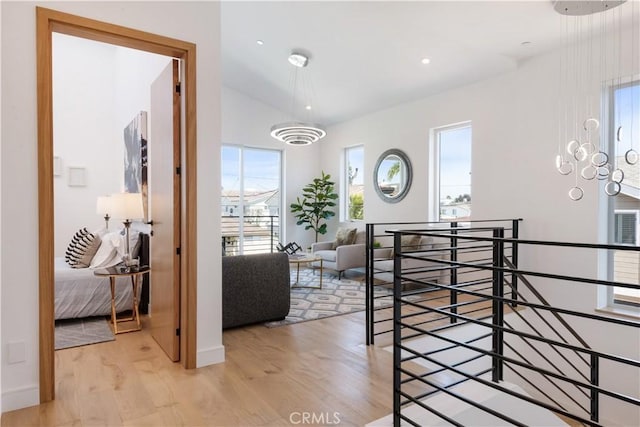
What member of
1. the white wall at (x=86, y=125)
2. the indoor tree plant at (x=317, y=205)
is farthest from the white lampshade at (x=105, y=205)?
the indoor tree plant at (x=317, y=205)

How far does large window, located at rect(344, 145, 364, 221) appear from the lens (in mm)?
7279

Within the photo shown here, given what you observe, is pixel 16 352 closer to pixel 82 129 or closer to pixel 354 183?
pixel 82 129

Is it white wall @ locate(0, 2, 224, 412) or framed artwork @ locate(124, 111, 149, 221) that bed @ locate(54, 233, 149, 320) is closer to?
framed artwork @ locate(124, 111, 149, 221)

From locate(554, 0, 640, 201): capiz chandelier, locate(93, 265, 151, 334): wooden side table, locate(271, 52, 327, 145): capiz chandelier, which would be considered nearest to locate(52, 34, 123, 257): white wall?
locate(271, 52, 327, 145): capiz chandelier

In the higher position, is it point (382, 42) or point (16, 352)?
point (382, 42)

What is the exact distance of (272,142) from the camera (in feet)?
25.0

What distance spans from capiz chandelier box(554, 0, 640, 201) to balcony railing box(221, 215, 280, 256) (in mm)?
5280

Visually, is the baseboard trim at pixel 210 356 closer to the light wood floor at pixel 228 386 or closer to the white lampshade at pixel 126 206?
the light wood floor at pixel 228 386

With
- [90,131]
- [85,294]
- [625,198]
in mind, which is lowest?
[85,294]

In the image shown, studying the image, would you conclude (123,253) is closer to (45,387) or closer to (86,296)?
(86,296)

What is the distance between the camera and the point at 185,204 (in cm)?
272

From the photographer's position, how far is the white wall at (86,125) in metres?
6.02

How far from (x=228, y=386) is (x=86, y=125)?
5709 mm

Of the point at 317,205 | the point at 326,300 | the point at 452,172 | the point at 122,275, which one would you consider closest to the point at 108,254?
the point at 122,275
